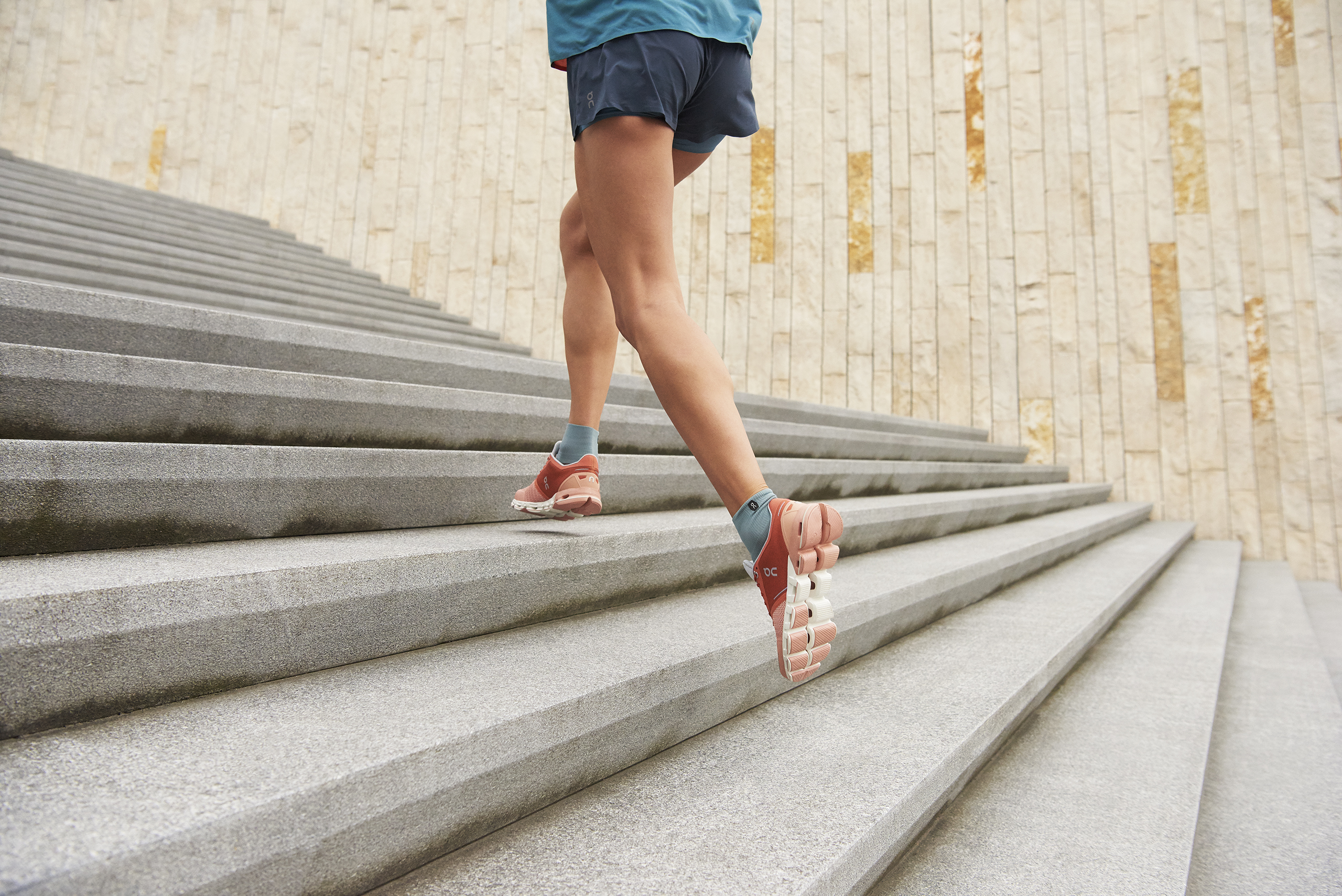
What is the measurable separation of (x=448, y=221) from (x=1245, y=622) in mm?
5079

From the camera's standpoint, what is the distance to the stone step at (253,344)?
1.23 meters

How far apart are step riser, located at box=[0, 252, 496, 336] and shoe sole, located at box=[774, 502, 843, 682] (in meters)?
2.16

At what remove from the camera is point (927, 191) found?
15.6 feet

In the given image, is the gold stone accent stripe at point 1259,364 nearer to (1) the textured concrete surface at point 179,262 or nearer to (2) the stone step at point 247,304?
(2) the stone step at point 247,304

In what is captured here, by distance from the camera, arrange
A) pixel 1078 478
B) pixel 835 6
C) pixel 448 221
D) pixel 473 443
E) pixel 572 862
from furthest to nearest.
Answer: pixel 448 221 < pixel 835 6 < pixel 1078 478 < pixel 473 443 < pixel 572 862

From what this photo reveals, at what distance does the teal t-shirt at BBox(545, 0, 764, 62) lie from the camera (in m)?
0.89

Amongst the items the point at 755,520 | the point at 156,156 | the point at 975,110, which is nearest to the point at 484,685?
the point at 755,520

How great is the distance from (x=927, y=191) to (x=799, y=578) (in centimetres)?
450

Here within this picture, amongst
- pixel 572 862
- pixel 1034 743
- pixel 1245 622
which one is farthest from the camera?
pixel 1245 622

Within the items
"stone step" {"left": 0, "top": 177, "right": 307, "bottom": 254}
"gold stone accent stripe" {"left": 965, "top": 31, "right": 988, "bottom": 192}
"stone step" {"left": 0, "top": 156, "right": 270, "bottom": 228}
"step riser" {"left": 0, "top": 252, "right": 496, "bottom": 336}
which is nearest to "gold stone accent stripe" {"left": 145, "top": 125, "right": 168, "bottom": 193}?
"stone step" {"left": 0, "top": 156, "right": 270, "bottom": 228}

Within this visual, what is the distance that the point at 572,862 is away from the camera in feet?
2.28

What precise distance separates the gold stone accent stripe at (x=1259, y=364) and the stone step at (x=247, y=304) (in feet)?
12.9

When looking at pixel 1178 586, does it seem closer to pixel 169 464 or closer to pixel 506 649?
pixel 506 649

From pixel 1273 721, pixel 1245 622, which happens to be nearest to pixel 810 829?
pixel 1273 721
